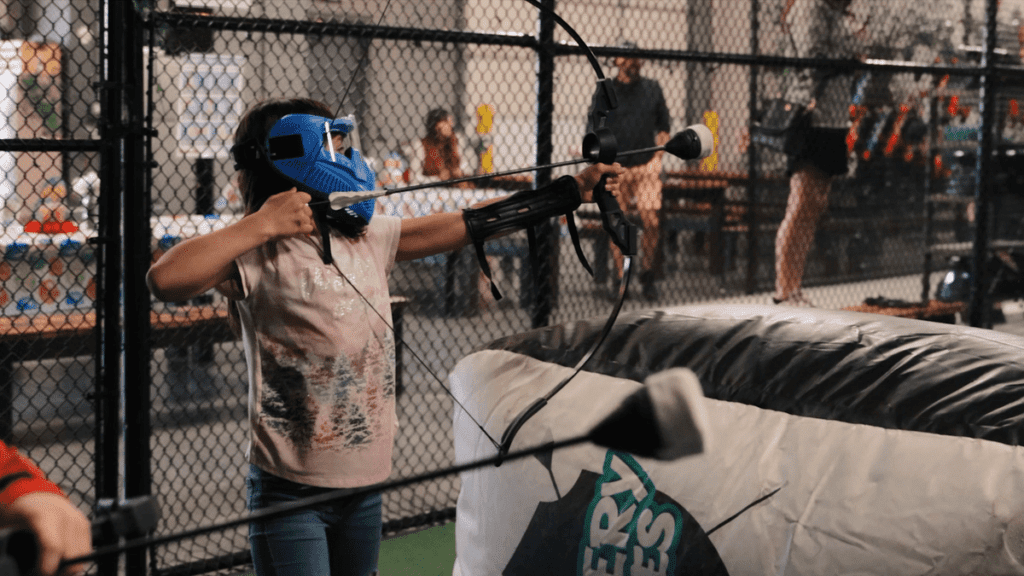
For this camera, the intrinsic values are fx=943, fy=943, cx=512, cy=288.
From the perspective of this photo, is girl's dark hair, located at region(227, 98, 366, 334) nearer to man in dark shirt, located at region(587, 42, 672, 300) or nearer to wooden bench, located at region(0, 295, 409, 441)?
wooden bench, located at region(0, 295, 409, 441)

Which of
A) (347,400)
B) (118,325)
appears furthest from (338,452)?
(118,325)

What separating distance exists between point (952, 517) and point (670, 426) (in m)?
0.89

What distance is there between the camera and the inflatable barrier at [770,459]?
1.54 metres

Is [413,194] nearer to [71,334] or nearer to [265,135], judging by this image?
[71,334]

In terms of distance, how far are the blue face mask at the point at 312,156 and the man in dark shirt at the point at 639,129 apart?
4374 millimetres

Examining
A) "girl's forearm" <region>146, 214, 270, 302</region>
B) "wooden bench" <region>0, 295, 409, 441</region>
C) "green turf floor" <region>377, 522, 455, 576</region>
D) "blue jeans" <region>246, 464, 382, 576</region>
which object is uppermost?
"girl's forearm" <region>146, 214, 270, 302</region>

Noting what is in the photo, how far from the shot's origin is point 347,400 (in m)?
1.72

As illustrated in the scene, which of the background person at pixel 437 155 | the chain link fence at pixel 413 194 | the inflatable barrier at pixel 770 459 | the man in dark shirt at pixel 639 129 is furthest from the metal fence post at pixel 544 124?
the background person at pixel 437 155

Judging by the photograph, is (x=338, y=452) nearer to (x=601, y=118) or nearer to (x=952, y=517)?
(x=601, y=118)

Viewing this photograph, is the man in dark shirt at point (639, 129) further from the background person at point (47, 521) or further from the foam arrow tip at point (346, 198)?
the background person at point (47, 521)

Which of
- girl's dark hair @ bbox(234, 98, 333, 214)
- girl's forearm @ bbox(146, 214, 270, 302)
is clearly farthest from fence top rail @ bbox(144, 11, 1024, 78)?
girl's forearm @ bbox(146, 214, 270, 302)

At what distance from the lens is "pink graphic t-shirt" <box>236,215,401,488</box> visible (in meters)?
1.68

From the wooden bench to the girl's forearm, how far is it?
1.84 m

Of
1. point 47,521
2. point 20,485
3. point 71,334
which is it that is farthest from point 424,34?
point 47,521
